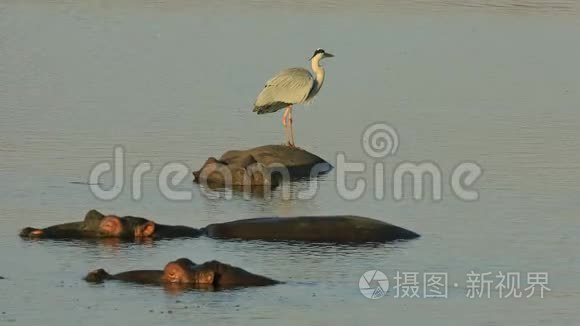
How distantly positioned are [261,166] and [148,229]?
408 centimetres

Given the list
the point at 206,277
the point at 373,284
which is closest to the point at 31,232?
the point at 206,277

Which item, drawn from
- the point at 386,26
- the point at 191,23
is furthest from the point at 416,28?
the point at 191,23

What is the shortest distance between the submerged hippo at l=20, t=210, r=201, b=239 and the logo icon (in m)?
2.39

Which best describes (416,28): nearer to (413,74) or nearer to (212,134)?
(413,74)

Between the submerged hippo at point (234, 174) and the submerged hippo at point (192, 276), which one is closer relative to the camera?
the submerged hippo at point (192, 276)

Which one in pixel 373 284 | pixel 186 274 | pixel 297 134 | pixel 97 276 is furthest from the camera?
pixel 297 134

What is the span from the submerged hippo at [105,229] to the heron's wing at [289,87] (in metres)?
6.80

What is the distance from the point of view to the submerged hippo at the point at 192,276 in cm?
1591

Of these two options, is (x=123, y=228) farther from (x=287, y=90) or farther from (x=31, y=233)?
(x=287, y=90)

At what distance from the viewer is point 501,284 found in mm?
16516

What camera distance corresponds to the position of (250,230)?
1809cm

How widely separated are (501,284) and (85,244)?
4128mm

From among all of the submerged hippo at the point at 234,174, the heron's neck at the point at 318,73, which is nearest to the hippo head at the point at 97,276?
the submerged hippo at the point at 234,174

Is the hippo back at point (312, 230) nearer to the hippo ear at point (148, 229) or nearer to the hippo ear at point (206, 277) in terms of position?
the hippo ear at point (148, 229)
